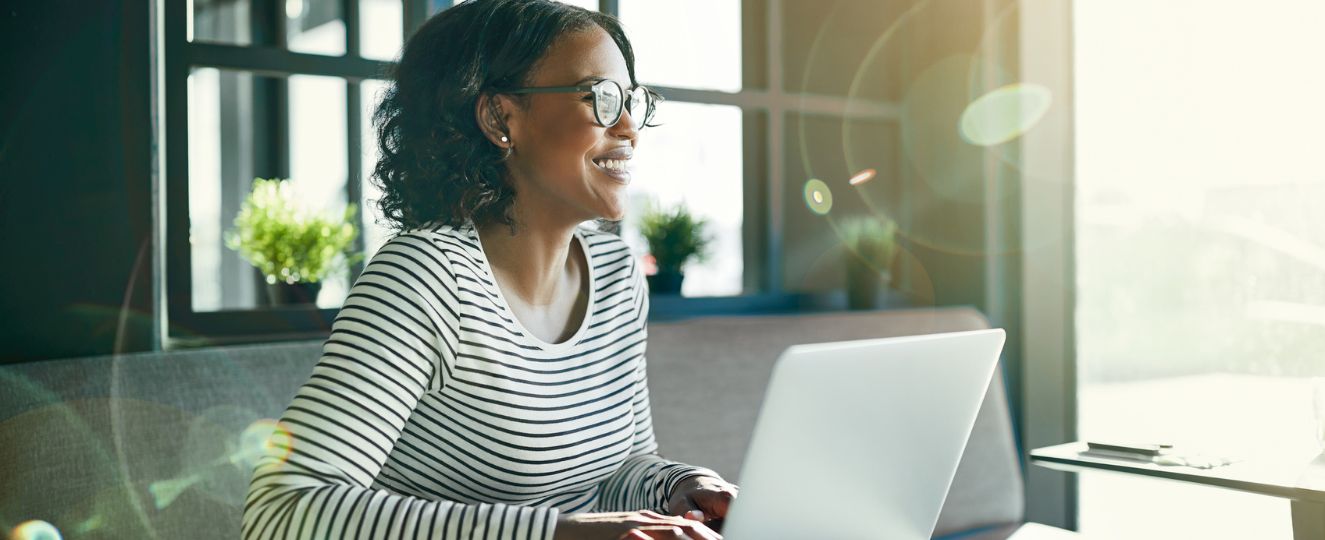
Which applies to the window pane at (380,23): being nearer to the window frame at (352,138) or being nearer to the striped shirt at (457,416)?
the window frame at (352,138)

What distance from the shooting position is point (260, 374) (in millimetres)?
1446

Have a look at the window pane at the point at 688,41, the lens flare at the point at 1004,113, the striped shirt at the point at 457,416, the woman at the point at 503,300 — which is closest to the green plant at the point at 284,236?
the woman at the point at 503,300

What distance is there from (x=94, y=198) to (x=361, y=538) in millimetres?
1005

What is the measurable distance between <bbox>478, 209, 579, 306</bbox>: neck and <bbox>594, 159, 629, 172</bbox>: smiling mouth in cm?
10

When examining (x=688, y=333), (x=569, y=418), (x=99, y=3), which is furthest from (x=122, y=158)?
(x=688, y=333)

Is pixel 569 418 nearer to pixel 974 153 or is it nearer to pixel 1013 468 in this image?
pixel 1013 468

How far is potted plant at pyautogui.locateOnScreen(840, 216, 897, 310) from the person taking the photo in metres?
2.60

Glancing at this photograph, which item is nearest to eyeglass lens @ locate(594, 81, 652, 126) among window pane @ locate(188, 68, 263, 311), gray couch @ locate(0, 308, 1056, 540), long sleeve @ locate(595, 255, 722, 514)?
long sleeve @ locate(595, 255, 722, 514)

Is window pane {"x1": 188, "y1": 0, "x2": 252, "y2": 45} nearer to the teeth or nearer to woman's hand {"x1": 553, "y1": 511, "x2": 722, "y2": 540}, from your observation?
the teeth

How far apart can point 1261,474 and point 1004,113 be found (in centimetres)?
170

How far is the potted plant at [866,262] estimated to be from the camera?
8.52ft

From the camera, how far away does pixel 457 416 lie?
3.69 ft

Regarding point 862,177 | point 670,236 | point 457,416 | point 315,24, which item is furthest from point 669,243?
point 315,24

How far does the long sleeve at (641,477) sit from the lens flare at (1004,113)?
1.78 metres
